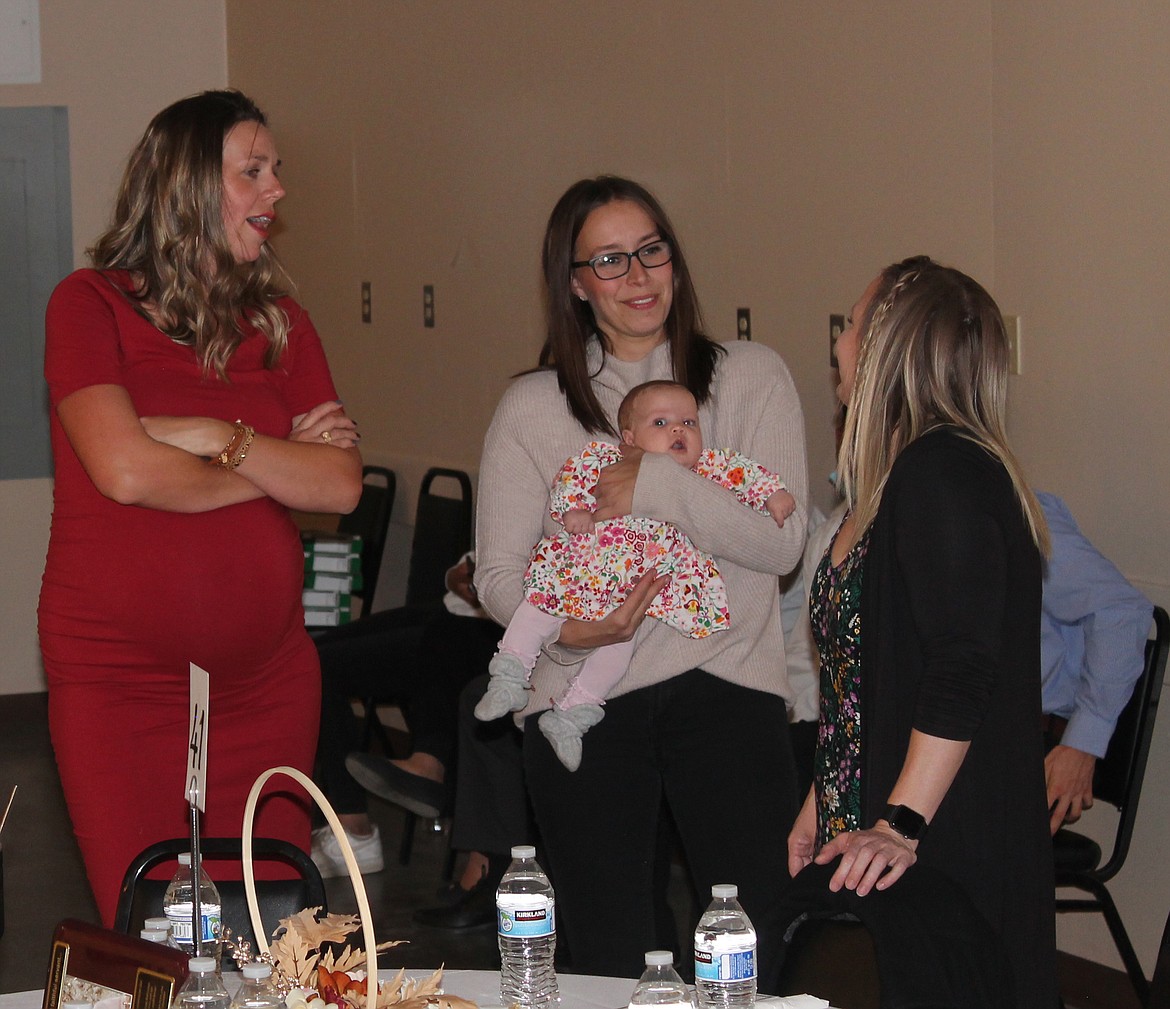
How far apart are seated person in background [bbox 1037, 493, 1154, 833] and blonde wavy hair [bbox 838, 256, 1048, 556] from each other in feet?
3.95

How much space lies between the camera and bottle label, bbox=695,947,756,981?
1.69 meters

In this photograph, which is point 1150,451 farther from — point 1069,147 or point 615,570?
point 615,570

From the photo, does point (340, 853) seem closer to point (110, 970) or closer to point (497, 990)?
point (497, 990)

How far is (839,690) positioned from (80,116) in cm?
681

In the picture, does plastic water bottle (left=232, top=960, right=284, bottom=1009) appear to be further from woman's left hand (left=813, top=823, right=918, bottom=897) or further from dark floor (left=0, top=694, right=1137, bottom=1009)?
dark floor (left=0, top=694, right=1137, bottom=1009)

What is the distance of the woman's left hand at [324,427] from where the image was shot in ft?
9.72

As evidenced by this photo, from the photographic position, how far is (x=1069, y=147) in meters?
3.67

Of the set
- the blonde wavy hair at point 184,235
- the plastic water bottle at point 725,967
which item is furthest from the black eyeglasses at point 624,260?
the plastic water bottle at point 725,967

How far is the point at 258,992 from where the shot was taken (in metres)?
1.47

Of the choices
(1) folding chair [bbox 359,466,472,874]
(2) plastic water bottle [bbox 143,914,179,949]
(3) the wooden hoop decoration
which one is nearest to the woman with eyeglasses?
(2) plastic water bottle [bbox 143,914,179,949]

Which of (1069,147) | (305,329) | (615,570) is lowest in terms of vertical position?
(615,570)

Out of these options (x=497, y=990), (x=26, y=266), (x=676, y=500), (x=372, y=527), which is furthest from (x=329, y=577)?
(x=497, y=990)

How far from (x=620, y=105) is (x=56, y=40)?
13.3 ft

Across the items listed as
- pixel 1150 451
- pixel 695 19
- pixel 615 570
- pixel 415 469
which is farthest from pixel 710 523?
pixel 415 469
